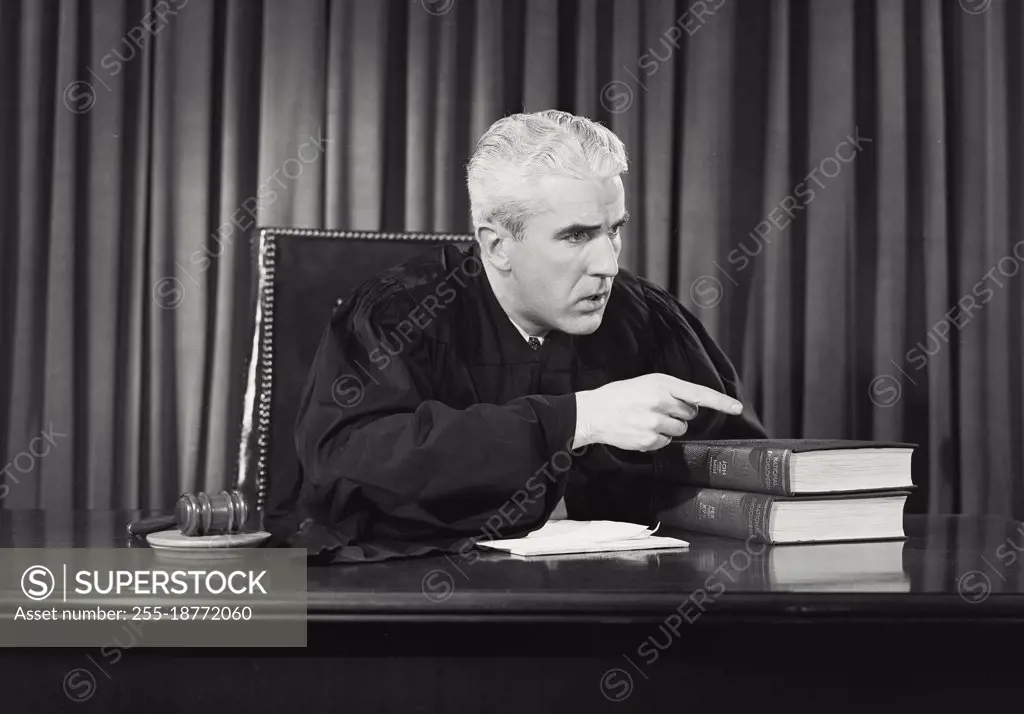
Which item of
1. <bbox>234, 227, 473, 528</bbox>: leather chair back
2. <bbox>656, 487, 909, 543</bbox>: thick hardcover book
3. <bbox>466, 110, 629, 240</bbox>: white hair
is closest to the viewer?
<bbox>656, 487, 909, 543</bbox>: thick hardcover book

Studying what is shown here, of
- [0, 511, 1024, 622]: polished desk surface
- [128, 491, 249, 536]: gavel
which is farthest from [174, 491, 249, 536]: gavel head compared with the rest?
[0, 511, 1024, 622]: polished desk surface

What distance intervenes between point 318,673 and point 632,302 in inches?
44.4

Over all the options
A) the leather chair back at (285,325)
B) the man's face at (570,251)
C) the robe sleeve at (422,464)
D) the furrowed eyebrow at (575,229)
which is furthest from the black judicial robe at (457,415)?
the leather chair back at (285,325)

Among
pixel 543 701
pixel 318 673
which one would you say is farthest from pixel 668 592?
pixel 318 673

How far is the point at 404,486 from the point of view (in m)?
1.41

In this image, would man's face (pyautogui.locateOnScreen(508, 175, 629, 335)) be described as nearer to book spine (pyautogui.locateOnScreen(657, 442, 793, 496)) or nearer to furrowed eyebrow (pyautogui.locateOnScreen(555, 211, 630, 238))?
furrowed eyebrow (pyautogui.locateOnScreen(555, 211, 630, 238))

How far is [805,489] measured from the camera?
1.35 metres

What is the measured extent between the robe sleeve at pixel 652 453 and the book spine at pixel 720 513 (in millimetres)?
88

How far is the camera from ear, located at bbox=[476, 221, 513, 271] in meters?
1.72

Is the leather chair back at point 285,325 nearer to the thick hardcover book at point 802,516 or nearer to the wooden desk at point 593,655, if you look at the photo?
the thick hardcover book at point 802,516

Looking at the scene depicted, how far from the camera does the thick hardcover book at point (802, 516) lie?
1360 mm

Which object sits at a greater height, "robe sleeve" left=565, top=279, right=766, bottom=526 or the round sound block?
"robe sleeve" left=565, top=279, right=766, bottom=526

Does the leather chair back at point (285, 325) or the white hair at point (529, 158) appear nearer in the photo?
the white hair at point (529, 158)

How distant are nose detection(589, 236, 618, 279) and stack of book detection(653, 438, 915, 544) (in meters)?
0.34
